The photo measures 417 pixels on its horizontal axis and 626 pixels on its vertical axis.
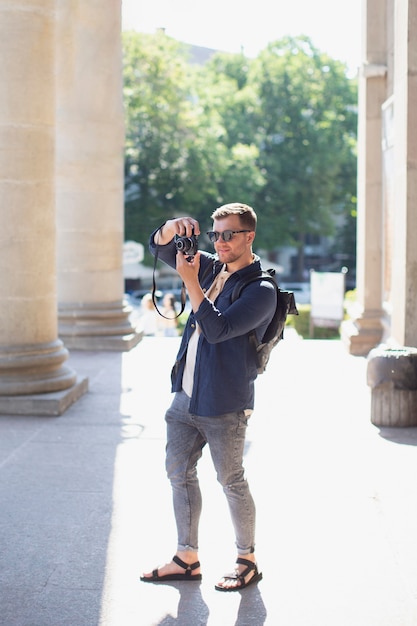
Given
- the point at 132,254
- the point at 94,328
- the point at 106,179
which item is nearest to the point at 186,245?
the point at 94,328

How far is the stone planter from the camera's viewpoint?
960cm

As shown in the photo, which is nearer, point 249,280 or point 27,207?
point 249,280

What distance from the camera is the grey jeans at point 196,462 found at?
5164 millimetres

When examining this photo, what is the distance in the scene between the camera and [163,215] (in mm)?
46531

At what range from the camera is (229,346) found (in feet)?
16.8

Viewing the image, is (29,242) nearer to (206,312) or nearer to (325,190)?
(206,312)

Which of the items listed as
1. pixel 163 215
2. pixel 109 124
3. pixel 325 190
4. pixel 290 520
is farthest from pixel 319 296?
pixel 325 190

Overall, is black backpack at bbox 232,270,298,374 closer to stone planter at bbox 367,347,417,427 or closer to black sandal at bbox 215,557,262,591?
black sandal at bbox 215,557,262,591

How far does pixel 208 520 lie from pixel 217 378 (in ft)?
6.04

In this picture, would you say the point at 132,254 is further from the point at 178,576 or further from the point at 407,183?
the point at 178,576

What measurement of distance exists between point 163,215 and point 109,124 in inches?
1215

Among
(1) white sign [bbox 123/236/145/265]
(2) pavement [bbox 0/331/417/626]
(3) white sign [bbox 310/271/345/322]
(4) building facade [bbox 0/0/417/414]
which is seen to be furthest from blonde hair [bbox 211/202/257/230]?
(1) white sign [bbox 123/236/145/265]

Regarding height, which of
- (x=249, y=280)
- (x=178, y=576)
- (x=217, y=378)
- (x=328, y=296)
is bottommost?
(x=178, y=576)

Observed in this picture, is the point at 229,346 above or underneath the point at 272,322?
underneath
